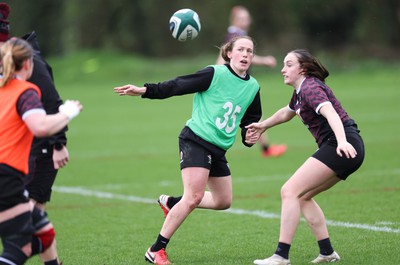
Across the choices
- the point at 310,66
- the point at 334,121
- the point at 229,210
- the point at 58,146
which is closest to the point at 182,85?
the point at 310,66

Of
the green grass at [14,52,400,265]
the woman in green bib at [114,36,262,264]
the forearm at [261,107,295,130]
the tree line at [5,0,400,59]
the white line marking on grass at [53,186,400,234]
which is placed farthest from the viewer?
the tree line at [5,0,400,59]

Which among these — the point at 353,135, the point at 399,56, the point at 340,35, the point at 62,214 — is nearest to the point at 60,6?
the point at 340,35

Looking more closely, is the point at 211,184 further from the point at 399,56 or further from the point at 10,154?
the point at 399,56

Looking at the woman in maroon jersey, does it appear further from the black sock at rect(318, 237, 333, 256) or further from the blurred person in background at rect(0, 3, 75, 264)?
the blurred person in background at rect(0, 3, 75, 264)

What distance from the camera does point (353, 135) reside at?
646 centimetres

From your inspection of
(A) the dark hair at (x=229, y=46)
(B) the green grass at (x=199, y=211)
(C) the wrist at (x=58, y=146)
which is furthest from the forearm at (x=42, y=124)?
(A) the dark hair at (x=229, y=46)

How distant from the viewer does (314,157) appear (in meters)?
6.42

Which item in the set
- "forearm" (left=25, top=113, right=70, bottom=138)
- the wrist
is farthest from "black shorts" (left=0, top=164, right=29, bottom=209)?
the wrist

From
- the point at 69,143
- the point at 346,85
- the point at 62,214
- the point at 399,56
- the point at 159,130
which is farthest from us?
the point at 399,56

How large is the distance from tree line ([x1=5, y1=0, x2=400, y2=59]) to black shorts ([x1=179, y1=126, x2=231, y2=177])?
126ft

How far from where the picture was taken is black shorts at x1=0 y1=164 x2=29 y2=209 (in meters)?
5.20

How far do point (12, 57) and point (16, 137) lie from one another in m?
0.57

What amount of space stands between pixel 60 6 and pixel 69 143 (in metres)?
32.9

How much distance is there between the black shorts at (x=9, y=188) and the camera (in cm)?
520
